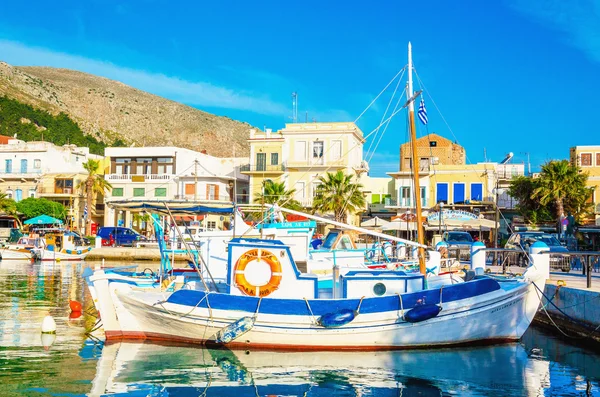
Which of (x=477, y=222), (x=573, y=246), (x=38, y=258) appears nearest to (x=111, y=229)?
(x=38, y=258)

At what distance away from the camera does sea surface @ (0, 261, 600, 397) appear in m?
12.2

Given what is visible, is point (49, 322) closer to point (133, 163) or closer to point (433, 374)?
point (433, 374)

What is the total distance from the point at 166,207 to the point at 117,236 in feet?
127

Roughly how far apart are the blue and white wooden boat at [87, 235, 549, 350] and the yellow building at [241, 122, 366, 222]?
41081mm

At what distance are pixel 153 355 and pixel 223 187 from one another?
1922 inches

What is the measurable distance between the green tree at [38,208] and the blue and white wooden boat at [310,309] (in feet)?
153

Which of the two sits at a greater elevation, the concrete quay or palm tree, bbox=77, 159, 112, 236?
palm tree, bbox=77, 159, 112, 236

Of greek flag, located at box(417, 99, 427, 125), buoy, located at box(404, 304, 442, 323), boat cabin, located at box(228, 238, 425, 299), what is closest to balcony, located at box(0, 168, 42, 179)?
greek flag, located at box(417, 99, 427, 125)

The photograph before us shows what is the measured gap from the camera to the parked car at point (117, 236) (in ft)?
173

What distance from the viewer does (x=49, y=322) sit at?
16812 mm

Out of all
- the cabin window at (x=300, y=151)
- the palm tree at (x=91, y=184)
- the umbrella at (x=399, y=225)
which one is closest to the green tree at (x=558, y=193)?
the umbrella at (x=399, y=225)

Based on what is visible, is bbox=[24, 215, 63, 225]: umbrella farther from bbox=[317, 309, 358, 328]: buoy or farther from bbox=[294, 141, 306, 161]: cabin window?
bbox=[317, 309, 358, 328]: buoy

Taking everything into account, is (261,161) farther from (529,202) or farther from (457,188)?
(529,202)

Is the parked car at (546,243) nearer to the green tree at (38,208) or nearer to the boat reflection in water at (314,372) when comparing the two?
the boat reflection in water at (314,372)
